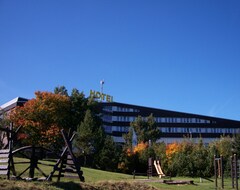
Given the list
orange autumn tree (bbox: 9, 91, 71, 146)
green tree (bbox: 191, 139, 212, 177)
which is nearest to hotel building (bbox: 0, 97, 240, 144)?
orange autumn tree (bbox: 9, 91, 71, 146)

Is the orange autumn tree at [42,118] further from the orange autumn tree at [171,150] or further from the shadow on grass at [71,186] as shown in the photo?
the shadow on grass at [71,186]

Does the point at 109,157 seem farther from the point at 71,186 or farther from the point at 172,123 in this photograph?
the point at 172,123

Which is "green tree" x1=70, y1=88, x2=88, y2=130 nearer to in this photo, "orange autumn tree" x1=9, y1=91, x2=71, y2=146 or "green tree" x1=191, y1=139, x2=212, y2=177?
"orange autumn tree" x1=9, y1=91, x2=71, y2=146

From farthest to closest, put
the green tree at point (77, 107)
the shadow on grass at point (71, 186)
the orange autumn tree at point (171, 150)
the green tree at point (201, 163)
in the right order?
the green tree at point (77, 107) → the orange autumn tree at point (171, 150) → the green tree at point (201, 163) → the shadow on grass at point (71, 186)

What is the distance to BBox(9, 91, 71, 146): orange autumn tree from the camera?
55031mm

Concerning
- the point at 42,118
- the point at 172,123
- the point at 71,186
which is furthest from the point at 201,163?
the point at 172,123

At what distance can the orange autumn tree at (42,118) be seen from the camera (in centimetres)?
5503

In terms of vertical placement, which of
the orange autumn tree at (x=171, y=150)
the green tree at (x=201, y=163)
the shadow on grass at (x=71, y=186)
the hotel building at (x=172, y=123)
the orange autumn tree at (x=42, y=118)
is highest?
the hotel building at (x=172, y=123)

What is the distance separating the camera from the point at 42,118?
58.1 metres

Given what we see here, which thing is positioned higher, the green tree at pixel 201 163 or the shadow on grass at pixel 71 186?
the green tree at pixel 201 163

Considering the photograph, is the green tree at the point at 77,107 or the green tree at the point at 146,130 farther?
the green tree at the point at 146,130

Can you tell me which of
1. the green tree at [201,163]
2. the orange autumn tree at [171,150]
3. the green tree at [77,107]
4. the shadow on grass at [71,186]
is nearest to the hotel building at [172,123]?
the green tree at [77,107]

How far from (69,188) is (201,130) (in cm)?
9438

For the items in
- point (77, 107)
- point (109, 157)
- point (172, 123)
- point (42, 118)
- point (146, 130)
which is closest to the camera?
point (109, 157)
